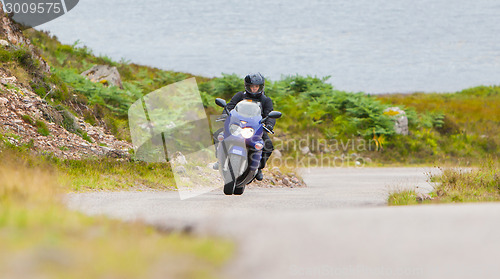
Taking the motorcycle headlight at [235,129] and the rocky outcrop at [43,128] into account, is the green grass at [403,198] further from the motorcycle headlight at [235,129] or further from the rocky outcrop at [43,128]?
the rocky outcrop at [43,128]

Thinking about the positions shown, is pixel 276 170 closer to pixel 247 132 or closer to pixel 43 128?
pixel 43 128

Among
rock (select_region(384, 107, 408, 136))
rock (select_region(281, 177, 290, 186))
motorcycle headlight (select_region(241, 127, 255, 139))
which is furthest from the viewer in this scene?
rock (select_region(384, 107, 408, 136))

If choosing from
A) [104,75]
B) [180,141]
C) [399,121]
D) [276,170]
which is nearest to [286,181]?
[276,170]

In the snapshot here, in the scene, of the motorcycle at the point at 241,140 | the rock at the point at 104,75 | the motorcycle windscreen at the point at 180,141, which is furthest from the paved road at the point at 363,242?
the rock at the point at 104,75

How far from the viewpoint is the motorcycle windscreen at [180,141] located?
14.9 meters

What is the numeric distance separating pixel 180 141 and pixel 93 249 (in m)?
12.9

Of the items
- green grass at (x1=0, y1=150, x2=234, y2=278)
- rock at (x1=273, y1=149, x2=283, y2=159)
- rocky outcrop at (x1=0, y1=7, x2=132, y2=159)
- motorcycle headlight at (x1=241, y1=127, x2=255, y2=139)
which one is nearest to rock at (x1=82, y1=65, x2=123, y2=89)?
rocky outcrop at (x1=0, y1=7, x2=132, y2=159)

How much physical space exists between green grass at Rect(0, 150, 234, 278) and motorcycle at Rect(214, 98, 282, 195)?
3.93 metres

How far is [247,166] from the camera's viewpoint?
10.2 m

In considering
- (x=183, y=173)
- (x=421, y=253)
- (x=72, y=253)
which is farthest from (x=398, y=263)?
(x=183, y=173)

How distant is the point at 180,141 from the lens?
57.1 ft

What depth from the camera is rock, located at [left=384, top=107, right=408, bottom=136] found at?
31.2 meters

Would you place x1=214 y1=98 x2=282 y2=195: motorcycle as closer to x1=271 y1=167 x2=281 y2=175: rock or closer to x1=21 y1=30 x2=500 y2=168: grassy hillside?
x1=271 y1=167 x2=281 y2=175: rock

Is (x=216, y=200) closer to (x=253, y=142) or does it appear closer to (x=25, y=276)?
(x=253, y=142)
